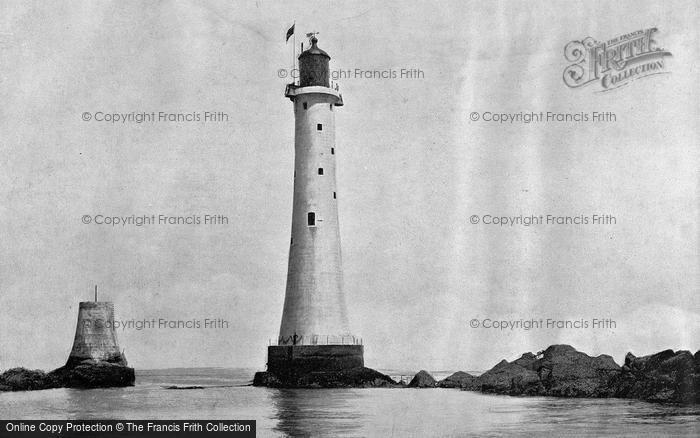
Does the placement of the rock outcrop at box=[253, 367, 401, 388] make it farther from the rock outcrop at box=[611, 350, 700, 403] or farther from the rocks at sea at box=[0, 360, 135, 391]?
the rocks at sea at box=[0, 360, 135, 391]

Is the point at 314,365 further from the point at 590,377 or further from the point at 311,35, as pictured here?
the point at 311,35

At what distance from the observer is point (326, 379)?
97.8 ft

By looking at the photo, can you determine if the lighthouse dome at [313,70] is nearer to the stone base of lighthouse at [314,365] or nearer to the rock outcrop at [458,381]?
the stone base of lighthouse at [314,365]

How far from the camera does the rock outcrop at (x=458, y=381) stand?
100 ft

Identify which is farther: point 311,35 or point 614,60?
point 311,35

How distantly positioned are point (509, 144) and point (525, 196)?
130cm

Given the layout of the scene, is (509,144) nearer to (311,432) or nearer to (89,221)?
(311,432)

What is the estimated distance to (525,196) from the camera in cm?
2131

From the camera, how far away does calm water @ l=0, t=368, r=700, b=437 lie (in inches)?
794

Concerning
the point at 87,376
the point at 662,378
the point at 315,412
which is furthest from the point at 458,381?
the point at 87,376

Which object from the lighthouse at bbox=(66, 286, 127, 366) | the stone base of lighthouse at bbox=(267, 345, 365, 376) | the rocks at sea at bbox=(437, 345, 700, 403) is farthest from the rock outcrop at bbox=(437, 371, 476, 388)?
the lighthouse at bbox=(66, 286, 127, 366)

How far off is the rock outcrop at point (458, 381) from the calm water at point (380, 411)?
108cm

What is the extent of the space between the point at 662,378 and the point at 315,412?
9666mm

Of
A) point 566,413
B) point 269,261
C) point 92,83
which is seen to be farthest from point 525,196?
point 92,83
